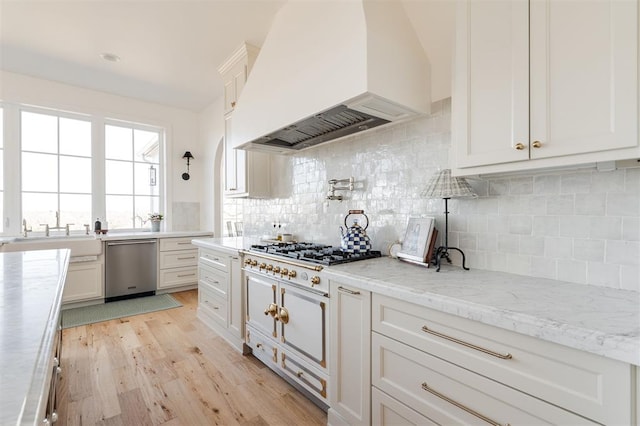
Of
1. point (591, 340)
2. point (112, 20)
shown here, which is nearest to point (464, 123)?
point (591, 340)

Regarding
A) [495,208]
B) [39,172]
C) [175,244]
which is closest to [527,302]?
[495,208]

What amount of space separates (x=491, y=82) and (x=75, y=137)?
16.7ft

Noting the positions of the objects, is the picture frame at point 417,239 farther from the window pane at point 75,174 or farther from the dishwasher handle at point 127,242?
the window pane at point 75,174

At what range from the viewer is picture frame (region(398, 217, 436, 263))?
5.45 ft

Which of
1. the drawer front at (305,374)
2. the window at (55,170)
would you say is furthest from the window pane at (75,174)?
the drawer front at (305,374)

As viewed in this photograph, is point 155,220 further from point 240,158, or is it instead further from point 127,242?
point 240,158

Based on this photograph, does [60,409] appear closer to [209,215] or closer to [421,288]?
[421,288]

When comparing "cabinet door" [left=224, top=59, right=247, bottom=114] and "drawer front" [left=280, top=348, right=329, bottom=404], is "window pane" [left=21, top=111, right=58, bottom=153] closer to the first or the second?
"cabinet door" [left=224, top=59, right=247, bottom=114]

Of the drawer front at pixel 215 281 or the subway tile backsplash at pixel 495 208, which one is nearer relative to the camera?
the subway tile backsplash at pixel 495 208

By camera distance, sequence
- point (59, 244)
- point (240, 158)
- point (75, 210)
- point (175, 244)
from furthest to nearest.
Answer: point (175, 244) < point (75, 210) < point (59, 244) < point (240, 158)

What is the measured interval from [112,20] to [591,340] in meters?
3.83

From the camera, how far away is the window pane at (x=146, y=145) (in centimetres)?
461

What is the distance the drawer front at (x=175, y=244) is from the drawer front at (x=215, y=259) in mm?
1424

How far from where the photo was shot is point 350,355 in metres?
1.54
